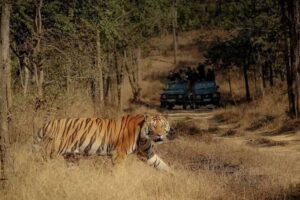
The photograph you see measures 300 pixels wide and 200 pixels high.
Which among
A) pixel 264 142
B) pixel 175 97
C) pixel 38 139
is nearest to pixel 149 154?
pixel 38 139

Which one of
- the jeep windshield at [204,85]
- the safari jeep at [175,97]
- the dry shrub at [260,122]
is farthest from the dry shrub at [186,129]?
the jeep windshield at [204,85]

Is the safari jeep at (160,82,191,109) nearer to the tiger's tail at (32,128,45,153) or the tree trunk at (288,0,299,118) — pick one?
the tree trunk at (288,0,299,118)

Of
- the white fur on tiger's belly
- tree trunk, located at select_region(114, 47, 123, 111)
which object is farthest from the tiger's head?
tree trunk, located at select_region(114, 47, 123, 111)

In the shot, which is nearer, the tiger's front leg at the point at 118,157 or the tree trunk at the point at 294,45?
the tiger's front leg at the point at 118,157

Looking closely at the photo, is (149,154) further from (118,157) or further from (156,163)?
(118,157)

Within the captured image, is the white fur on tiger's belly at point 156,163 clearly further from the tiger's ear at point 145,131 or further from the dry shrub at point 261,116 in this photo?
the dry shrub at point 261,116

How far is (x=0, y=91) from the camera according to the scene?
9023 mm

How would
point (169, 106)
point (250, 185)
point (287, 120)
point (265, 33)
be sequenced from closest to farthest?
point (250, 185) < point (287, 120) < point (265, 33) < point (169, 106)

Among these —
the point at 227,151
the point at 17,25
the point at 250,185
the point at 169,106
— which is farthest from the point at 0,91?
the point at 169,106

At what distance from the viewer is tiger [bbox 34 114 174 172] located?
427 inches

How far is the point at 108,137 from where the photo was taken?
11070mm

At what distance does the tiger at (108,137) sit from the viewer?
35.6 feet

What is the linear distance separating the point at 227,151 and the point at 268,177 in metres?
4.46

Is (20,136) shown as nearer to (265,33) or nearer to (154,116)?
(154,116)
